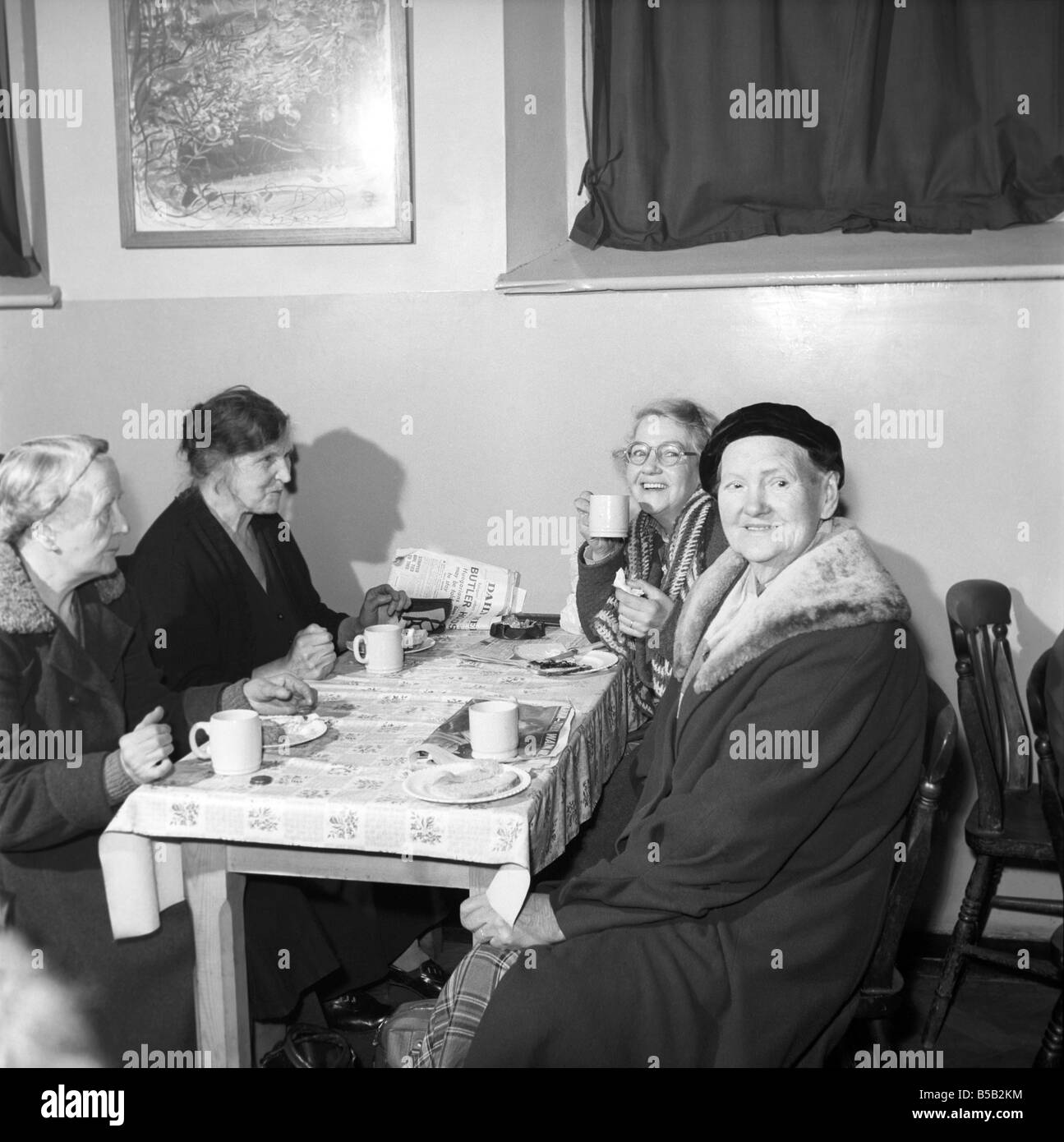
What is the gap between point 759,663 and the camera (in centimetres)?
167

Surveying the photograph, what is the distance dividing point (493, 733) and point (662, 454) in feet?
3.86

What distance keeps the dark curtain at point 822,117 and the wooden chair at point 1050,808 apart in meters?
1.20

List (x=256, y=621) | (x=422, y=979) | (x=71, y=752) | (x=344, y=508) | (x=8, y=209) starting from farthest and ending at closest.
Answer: (x=344, y=508) → (x=8, y=209) → (x=256, y=621) → (x=422, y=979) → (x=71, y=752)

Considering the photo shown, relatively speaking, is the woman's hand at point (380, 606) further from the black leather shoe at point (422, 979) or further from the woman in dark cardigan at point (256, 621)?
the black leather shoe at point (422, 979)

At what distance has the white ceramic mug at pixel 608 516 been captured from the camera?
2.56m

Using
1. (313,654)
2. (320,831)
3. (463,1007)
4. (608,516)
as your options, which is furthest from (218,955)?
(608,516)

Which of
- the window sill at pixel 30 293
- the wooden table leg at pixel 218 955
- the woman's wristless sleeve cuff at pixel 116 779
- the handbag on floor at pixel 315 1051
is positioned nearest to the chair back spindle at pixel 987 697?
the handbag on floor at pixel 315 1051

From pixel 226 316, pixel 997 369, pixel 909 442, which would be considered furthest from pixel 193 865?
pixel 997 369

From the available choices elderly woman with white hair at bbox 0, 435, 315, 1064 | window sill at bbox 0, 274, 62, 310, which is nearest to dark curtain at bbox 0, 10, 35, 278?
window sill at bbox 0, 274, 62, 310

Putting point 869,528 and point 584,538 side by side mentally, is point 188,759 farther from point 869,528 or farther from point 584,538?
point 869,528

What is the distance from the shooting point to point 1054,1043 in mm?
2012

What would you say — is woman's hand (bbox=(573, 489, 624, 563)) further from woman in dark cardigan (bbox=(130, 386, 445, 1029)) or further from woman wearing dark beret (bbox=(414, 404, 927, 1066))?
woman wearing dark beret (bbox=(414, 404, 927, 1066))

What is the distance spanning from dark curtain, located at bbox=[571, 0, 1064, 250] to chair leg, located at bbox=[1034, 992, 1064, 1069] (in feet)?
5.99

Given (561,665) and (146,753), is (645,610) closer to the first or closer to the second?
(561,665)
